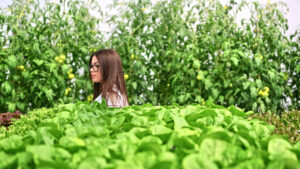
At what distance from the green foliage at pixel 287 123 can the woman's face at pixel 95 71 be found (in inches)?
83.0

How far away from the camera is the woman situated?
4.05m

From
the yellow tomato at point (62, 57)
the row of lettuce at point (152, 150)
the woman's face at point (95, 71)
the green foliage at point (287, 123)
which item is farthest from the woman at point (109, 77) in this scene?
the row of lettuce at point (152, 150)

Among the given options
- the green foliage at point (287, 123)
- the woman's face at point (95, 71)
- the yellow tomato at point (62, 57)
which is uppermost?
the yellow tomato at point (62, 57)

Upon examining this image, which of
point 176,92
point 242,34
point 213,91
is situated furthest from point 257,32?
point 176,92

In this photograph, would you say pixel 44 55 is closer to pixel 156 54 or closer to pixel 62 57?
pixel 62 57

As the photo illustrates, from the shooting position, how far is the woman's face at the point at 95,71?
4262 millimetres

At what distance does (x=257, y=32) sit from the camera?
19.3ft

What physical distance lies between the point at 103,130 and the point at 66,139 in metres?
0.16

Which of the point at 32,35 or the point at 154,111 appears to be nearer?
the point at 154,111

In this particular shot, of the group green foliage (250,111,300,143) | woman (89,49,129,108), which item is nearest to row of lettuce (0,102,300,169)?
green foliage (250,111,300,143)

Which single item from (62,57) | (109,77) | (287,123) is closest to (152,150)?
(109,77)

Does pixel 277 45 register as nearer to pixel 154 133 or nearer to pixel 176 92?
pixel 176 92

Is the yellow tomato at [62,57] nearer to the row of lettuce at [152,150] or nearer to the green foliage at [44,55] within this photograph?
the green foliage at [44,55]

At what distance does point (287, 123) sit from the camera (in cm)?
420
